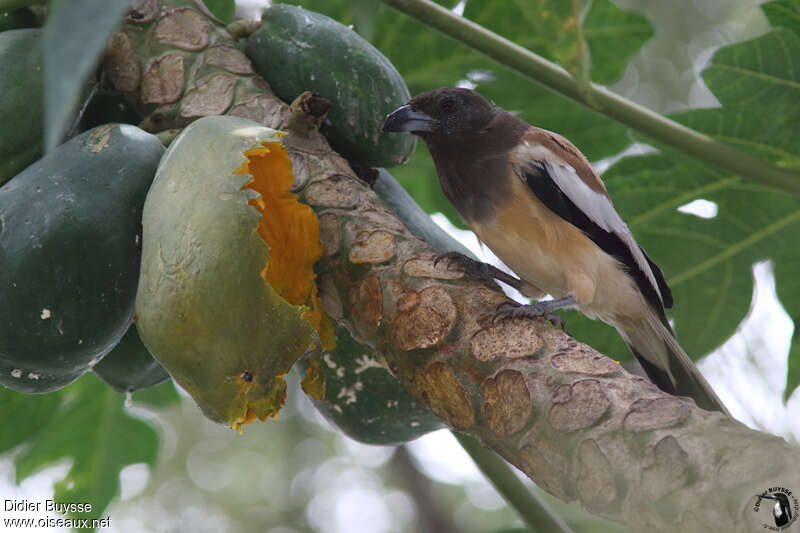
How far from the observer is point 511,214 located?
3162 millimetres

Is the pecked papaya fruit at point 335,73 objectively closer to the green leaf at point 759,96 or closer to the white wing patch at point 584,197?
the white wing patch at point 584,197

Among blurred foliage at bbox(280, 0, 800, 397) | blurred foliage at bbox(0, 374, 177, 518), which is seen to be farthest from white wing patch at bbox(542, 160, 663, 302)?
blurred foliage at bbox(0, 374, 177, 518)

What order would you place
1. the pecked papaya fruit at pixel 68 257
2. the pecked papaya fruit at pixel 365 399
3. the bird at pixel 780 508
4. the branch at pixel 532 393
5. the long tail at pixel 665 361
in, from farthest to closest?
the long tail at pixel 665 361 < the pecked papaya fruit at pixel 365 399 < the pecked papaya fruit at pixel 68 257 < the branch at pixel 532 393 < the bird at pixel 780 508

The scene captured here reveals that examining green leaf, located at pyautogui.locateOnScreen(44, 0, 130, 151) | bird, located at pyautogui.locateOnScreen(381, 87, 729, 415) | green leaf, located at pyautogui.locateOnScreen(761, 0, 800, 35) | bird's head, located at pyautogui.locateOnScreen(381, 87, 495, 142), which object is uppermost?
green leaf, located at pyautogui.locateOnScreen(44, 0, 130, 151)

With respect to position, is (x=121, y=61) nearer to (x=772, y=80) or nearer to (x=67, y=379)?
(x=67, y=379)

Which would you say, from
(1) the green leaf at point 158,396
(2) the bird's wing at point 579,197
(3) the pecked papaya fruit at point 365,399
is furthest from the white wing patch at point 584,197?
(1) the green leaf at point 158,396

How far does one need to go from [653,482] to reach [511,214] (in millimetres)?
1813

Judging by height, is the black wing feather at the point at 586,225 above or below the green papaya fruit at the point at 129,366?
above

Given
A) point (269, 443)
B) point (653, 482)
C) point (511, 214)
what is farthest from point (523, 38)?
point (269, 443)

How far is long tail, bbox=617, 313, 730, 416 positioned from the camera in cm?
298

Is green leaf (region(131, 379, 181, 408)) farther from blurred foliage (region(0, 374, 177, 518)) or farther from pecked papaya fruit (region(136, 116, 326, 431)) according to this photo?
pecked papaya fruit (region(136, 116, 326, 431))

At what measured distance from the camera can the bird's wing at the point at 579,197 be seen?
3127mm

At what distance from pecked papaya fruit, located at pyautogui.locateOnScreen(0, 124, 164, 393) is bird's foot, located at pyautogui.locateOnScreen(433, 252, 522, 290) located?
802mm

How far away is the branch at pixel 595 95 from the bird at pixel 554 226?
37 cm
